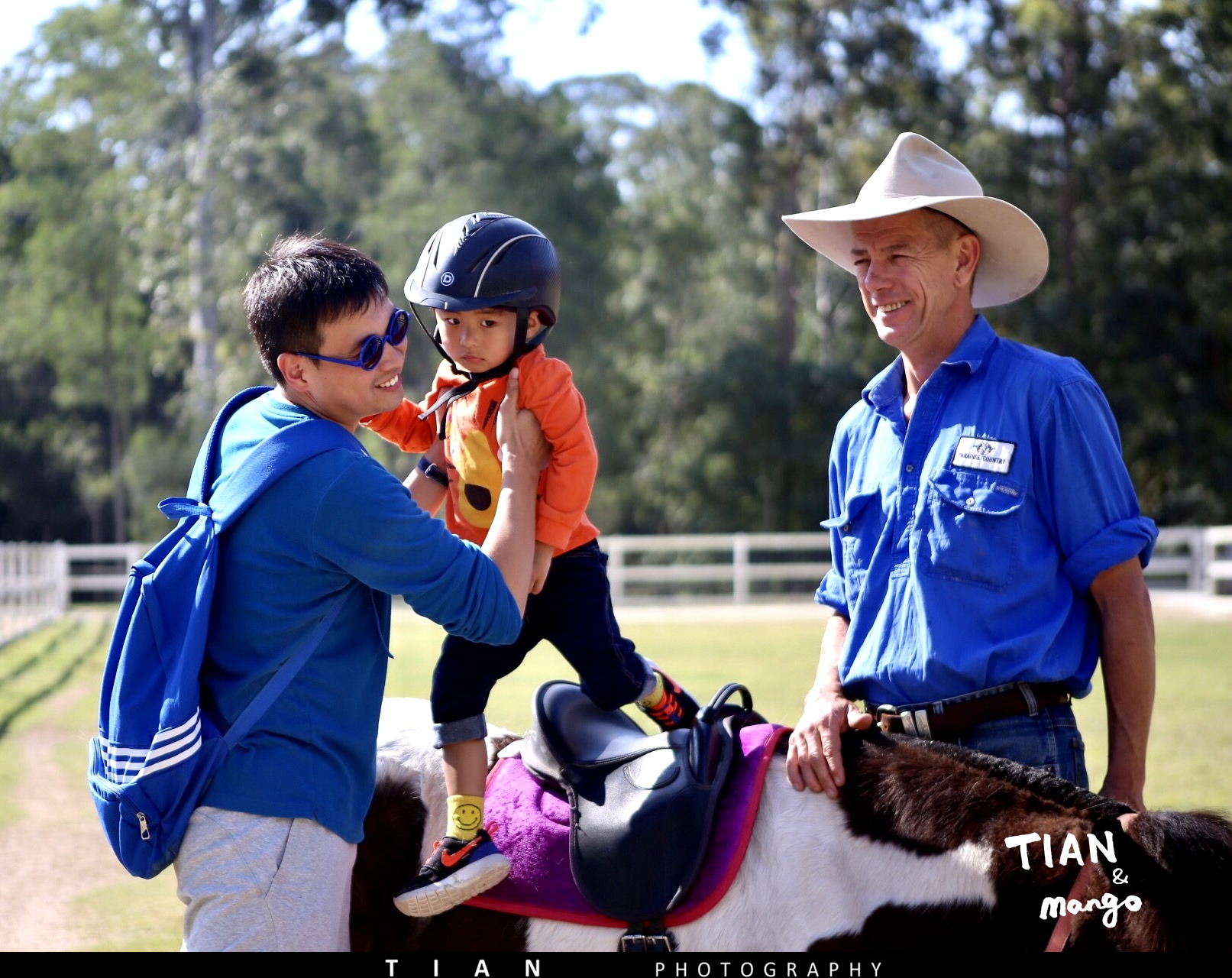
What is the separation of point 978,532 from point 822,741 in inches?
22.3

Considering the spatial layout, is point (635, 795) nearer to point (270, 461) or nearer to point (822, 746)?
point (822, 746)

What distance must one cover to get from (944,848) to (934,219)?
4.80ft

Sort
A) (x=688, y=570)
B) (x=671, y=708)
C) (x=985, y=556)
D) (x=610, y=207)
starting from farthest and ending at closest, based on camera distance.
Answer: (x=610, y=207), (x=688, y=570), (x=671, y=708), (x=985, y=556)

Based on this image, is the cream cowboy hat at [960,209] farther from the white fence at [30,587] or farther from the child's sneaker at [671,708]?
the white fence at [30,587]

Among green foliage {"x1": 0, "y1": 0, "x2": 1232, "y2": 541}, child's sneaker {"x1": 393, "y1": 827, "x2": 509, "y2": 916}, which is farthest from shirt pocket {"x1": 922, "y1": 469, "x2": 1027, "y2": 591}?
green foliage {"x1": 0, "y1": 0, "x2": 1232, "y2": 541}

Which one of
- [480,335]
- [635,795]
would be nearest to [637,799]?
[635,795]

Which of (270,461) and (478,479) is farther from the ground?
(270,461)

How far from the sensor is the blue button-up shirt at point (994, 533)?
8.84 feet

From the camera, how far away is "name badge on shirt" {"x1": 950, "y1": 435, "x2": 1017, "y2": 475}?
108 inches

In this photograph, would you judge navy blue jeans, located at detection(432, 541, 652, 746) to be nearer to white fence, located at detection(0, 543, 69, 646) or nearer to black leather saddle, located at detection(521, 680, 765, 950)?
black leather saddle, located at detection(521, 680, 765, 950)

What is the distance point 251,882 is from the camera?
7.28 feet

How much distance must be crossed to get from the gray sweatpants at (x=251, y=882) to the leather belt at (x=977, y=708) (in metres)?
1.31

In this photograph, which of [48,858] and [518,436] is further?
[48,858]

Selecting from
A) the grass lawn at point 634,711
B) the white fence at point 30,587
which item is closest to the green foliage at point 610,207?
the white fence at point 30,587
